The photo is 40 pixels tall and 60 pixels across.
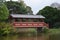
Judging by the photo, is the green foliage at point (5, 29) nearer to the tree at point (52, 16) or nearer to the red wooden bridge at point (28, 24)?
the red wooden bridge at point (28, 24)

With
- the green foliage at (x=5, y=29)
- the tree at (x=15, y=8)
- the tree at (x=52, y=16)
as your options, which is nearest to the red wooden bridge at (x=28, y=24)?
the green foliage at (x=5, y=29)

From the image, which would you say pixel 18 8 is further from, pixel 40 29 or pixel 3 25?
pixel 3 25

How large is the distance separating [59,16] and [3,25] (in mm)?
14616

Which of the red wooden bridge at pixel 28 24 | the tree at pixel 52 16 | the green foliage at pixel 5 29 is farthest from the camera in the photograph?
the tree at pixel 52 16

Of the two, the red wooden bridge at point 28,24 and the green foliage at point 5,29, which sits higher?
the green foliage at point 5,29

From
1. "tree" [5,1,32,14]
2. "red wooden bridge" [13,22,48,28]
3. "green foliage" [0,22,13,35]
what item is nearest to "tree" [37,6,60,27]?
"red wooden bridge" [13,22,48,28]

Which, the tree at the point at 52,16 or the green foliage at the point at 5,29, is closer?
the green foliage at the point at 5,29

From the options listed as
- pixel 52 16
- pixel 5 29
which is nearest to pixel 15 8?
pixel 52 16

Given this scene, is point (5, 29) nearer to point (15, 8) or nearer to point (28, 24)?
point (28, 24)

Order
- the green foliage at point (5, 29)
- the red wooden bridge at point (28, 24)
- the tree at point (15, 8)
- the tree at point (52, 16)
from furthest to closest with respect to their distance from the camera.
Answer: the tree at point (15, 8) < the tree at point (52, 16) < the red wooden bridge at point (28, 24) < the green foliage at point (5, 29)

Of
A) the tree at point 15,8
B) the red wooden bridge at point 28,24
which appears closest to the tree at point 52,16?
the red wooden bridge at point 28,24

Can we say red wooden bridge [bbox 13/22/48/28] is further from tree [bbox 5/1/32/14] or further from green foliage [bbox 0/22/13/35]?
tree [bbox 5/1/32/14]

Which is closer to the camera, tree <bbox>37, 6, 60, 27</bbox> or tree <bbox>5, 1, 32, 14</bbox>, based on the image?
tree <bbox>37, 6, 60, 27</bbox>

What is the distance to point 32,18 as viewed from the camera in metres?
32.6
